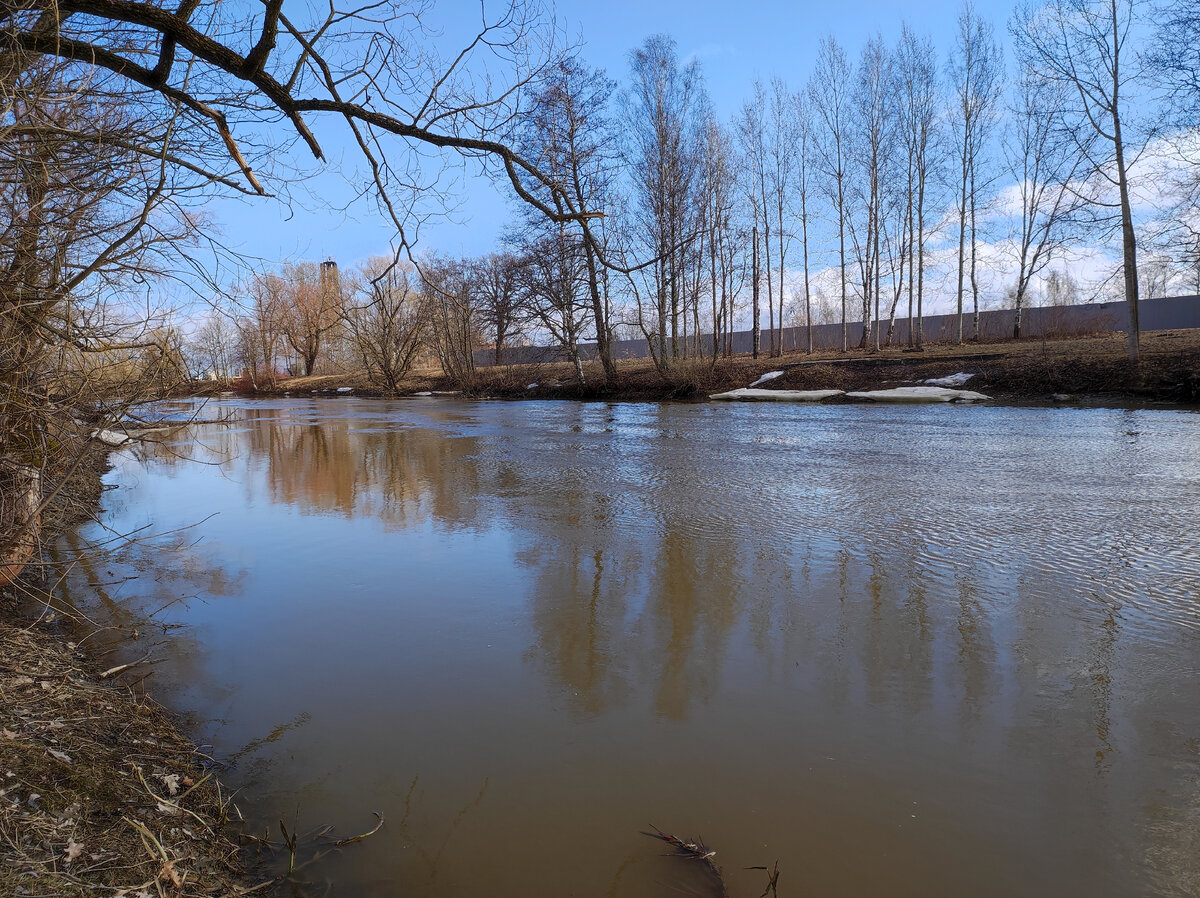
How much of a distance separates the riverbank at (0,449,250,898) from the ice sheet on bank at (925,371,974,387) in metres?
19.7

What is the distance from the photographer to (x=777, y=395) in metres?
20.2

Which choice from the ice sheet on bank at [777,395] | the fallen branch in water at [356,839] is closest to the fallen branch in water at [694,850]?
the fallen branch in water at [356,839]

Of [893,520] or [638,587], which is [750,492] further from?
[638,587]

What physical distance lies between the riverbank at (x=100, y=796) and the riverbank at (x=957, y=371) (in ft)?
60.0

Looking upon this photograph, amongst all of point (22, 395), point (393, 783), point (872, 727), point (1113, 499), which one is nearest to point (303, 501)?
point (22, 395)

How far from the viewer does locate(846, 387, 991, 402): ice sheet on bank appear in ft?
54.9

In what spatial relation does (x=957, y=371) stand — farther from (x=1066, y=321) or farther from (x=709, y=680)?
(x=709, y=680)

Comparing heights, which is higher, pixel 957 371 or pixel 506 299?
pixel 506 299

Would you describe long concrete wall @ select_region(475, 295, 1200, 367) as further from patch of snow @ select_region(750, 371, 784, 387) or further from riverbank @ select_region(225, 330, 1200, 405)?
patch of snow @ select_region(750, 371, 784, 387)

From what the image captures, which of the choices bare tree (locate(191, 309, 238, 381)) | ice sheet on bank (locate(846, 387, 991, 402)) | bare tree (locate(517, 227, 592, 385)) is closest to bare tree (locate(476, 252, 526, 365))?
bare tree (locate(517, 227, 592, 385))

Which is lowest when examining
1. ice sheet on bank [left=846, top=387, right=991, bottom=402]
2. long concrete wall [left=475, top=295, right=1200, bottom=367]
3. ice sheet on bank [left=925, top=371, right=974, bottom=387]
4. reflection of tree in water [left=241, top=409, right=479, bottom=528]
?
reflection of tree in water [left=241, top=409, right=479, bottom=528]

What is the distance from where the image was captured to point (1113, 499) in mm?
5953

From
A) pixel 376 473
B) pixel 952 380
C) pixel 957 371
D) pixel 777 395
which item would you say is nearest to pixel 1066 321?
pixel 957 371

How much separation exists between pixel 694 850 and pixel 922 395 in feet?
58.0
